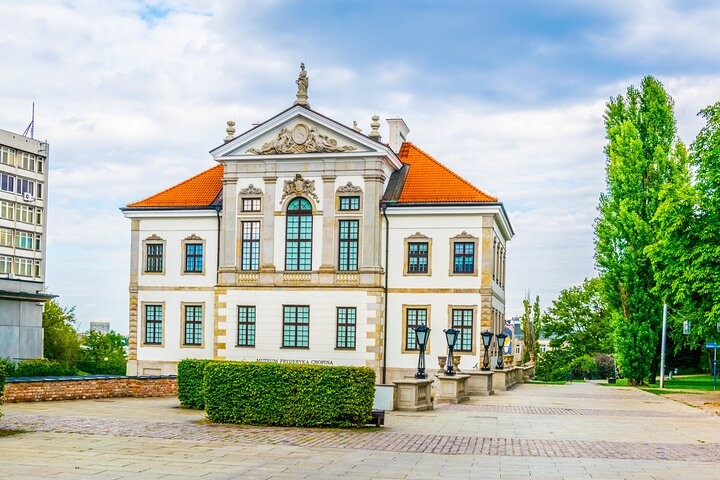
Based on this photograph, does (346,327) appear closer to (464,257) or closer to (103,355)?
(464,257)

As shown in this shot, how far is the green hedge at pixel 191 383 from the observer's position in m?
26.1

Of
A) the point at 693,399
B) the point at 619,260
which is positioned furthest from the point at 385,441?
the point at 619,260

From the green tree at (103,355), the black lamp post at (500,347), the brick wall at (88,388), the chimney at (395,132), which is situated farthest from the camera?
the green tree at (103,355)

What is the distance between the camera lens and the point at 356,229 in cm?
4569

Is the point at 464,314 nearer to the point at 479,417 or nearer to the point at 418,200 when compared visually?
the point at 418,200

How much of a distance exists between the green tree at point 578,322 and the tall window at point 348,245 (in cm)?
4634

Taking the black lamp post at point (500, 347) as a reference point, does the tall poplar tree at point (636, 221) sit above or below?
above

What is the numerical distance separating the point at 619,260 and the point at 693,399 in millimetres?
14767

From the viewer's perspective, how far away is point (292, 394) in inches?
813

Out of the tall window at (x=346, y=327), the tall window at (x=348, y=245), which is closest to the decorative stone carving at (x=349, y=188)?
the tall window at (x=348, y=245)

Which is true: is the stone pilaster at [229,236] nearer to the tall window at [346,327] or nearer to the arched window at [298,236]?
the arched window at [298,236]

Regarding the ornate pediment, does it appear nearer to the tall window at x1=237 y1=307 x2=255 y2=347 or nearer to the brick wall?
the tall window at x1=237 y1=307 x2=255 y2=347

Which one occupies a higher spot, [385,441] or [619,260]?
[619,260]

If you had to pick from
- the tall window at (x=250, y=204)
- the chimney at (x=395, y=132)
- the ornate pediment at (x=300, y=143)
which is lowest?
the tall window at (x=250, y=204)
